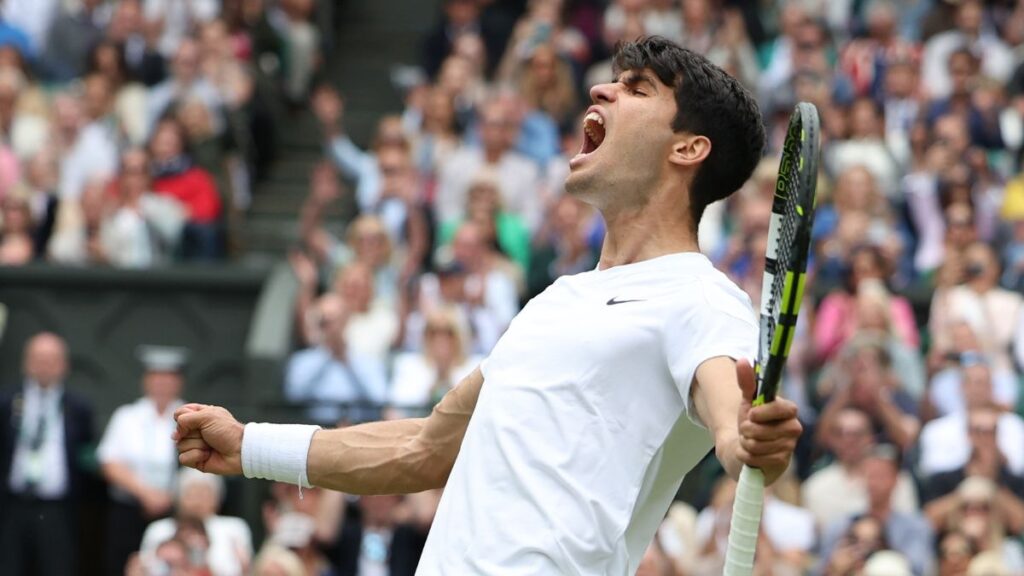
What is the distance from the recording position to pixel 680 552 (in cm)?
954

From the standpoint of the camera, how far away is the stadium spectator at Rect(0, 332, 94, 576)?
436 inches

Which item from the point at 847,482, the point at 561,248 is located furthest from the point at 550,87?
the point at 847,482

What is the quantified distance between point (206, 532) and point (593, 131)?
20.3ft

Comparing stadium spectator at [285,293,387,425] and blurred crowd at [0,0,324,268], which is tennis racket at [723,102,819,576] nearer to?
stadium spectator at [285,293,387,425]

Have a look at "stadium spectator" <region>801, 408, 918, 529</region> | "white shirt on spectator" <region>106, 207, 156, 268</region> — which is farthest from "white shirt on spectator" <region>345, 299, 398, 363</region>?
"stadium spectator" <region>801, 408, 918, 529</region>

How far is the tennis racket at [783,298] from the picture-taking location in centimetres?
333

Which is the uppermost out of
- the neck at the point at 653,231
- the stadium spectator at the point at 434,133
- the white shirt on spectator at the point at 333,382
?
the neck at the point at 653,231

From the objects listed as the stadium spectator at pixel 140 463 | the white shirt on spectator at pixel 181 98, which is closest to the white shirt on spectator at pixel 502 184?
the white shirt on spectator at pixel 181 98

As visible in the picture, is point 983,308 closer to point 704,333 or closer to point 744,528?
point 704,333

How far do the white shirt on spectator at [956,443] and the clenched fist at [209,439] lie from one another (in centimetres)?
628

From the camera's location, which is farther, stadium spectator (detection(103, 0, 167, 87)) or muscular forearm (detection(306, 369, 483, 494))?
stadium spectator (detection(103, 0, 167, 87))

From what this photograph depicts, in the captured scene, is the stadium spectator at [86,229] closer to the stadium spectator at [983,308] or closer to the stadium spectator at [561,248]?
the stadium spectator at [561,248]

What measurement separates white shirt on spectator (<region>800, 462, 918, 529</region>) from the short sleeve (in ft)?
19.9

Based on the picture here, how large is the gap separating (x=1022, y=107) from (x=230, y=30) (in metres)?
6.24
